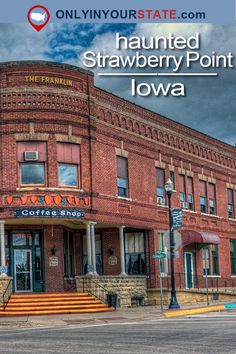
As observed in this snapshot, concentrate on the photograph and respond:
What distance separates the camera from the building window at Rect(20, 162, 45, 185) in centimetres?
3173

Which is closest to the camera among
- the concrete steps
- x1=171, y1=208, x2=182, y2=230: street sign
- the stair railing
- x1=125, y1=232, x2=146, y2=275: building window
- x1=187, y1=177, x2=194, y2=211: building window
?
the concrete steps

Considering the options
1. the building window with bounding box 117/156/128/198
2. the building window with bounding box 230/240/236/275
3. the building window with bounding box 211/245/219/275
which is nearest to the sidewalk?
the building window with bounding box 117/156/128/198

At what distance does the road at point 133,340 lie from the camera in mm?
14180

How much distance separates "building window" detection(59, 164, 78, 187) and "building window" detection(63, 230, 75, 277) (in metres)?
3.17

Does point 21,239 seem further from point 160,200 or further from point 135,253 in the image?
point 160,200

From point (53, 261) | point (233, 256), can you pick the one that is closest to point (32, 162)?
point (53, 261)

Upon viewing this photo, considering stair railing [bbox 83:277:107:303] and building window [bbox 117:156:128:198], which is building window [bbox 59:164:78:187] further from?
stair railing [bbox 83:277:107:303]

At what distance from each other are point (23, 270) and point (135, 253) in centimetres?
755

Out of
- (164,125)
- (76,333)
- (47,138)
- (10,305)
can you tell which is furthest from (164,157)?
(76,333)

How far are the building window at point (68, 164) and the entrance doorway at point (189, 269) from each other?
11.9 metres

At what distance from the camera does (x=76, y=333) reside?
61.4 feet

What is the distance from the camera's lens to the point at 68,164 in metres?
32.6

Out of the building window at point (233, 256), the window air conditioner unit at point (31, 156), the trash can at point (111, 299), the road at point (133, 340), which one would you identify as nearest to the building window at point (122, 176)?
the window air conditioner unit at point (31, 156)

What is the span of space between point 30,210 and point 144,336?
14.9 metres
